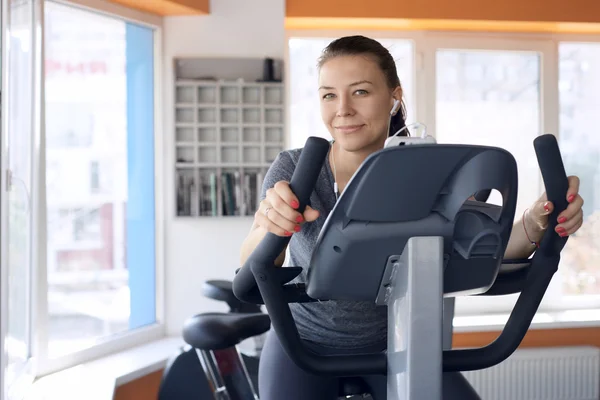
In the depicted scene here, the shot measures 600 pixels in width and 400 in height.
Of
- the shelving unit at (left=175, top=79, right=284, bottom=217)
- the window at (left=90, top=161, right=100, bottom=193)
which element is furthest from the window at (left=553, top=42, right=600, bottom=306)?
the window at (left=90, top=161, right=100, bottom=193)

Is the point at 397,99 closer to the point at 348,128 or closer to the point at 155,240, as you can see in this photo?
the point at 348,128

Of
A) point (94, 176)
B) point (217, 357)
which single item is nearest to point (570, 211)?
point (217, 357)

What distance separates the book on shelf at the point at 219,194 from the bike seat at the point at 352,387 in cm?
246

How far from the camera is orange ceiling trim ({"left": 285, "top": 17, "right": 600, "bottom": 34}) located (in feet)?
13.5

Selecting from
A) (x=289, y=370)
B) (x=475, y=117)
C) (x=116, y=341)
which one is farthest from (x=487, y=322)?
(x=289, y=370)

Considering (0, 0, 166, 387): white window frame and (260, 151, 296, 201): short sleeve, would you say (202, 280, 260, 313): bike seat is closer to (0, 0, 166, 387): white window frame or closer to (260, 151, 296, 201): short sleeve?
(0, 0, 166, 387): white window frame

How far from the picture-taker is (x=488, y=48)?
14.6 feet

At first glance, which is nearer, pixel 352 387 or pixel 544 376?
pixel 352 387

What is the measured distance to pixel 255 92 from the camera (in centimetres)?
383

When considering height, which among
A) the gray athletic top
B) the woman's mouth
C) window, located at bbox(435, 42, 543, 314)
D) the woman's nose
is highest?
Answer: window, located at bbox(435, 42, 543, 314)

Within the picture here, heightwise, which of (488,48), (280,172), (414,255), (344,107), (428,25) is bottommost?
(414,255)

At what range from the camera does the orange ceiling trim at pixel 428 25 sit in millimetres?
4105

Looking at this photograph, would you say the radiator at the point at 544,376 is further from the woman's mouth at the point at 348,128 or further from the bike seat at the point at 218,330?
the woman's mouth at the point at 348,128

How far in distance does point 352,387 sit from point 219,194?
2522 millimetres
